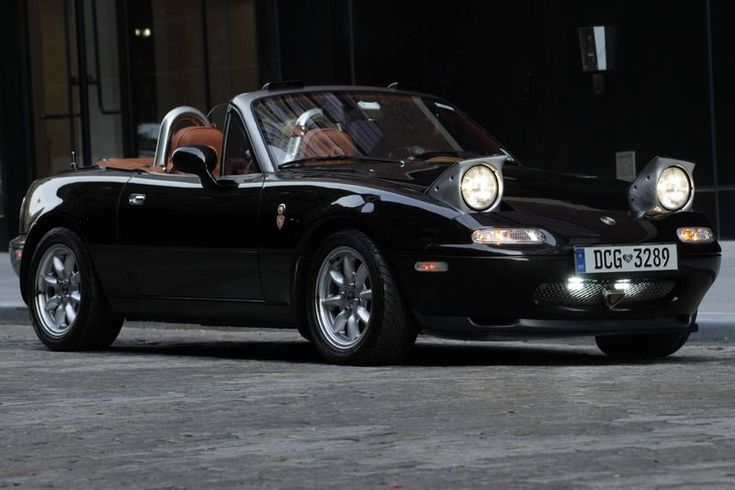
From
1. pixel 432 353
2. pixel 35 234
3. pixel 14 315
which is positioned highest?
pixel 35 234

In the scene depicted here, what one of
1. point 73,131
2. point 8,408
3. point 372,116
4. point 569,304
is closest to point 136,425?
point 8,408

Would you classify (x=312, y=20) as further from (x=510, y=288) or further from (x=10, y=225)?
(x=510, y=288)

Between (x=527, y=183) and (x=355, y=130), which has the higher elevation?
(x=355, y=130)

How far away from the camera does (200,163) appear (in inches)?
351

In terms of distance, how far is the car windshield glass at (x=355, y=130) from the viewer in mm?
8961

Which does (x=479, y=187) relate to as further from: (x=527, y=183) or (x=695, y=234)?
(x=695, y=234)

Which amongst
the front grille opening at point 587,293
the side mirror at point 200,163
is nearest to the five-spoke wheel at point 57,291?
the side mirror at point 200,163

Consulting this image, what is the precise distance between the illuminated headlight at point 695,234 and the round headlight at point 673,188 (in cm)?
13

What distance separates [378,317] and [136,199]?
6.31ft

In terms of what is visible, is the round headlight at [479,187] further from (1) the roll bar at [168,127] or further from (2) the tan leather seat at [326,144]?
(1) the roll bar at [168,127]

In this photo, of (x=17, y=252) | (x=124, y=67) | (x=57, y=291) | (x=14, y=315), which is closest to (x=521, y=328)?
(x=57, y=291)

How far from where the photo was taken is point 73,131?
71.9 ft

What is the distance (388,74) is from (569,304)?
36.7ft

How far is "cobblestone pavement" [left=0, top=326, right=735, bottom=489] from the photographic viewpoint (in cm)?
527
